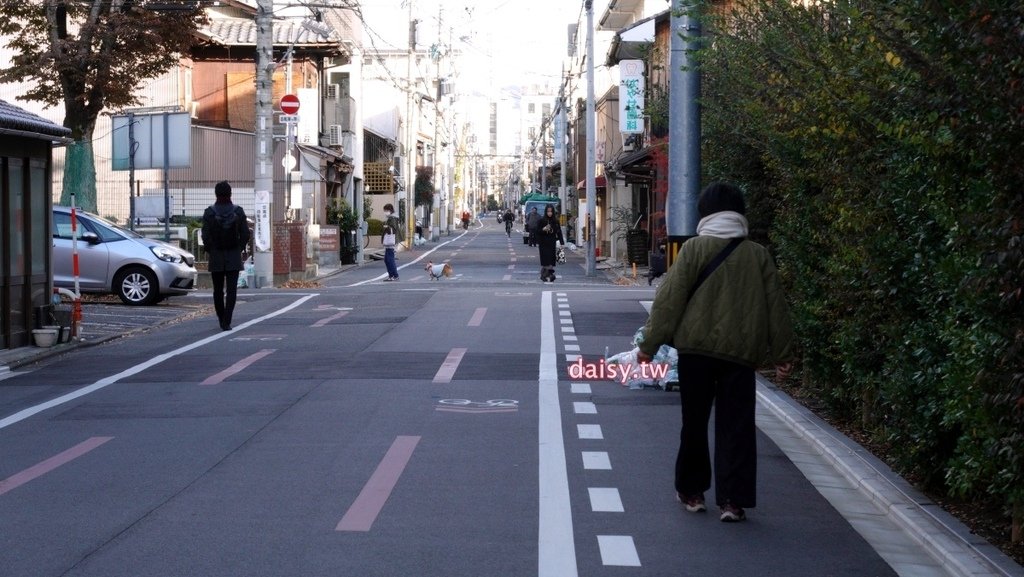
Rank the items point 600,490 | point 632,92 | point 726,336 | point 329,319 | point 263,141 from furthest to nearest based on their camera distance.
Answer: point 632,92 → point 263,141 → point 329,319 → point 600,490 → point 726,336

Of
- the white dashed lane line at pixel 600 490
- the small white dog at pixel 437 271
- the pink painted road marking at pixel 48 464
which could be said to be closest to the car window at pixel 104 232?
the small white dog at pixel 437 271

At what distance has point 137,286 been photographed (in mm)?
22906

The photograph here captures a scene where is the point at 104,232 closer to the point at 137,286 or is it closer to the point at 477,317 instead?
the point at 137,286

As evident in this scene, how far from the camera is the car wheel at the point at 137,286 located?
74.9 feet

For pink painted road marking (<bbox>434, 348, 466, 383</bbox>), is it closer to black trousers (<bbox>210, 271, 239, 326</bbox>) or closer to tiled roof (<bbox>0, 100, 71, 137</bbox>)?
black trousers (<bbox>210, 271, 239, 326</bbox>)

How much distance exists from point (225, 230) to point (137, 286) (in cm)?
648

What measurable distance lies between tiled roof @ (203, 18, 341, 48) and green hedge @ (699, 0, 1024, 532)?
31.2 metres

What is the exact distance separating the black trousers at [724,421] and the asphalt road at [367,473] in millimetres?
247

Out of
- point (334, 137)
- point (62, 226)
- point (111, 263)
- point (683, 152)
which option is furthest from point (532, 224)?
point (683, 152)

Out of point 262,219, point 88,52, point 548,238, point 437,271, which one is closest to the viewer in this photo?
point 88,52

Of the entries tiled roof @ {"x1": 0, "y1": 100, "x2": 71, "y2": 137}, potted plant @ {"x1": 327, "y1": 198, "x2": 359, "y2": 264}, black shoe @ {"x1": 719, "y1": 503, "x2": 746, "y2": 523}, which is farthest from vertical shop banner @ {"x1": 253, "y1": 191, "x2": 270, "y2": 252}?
black shoe @ {"x1": 719, "y1": 503, "x2": 746, "y2": 523}

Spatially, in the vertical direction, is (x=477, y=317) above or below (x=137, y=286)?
below

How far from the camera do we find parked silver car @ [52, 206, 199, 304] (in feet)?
74.6

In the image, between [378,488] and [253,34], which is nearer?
[378,488]
